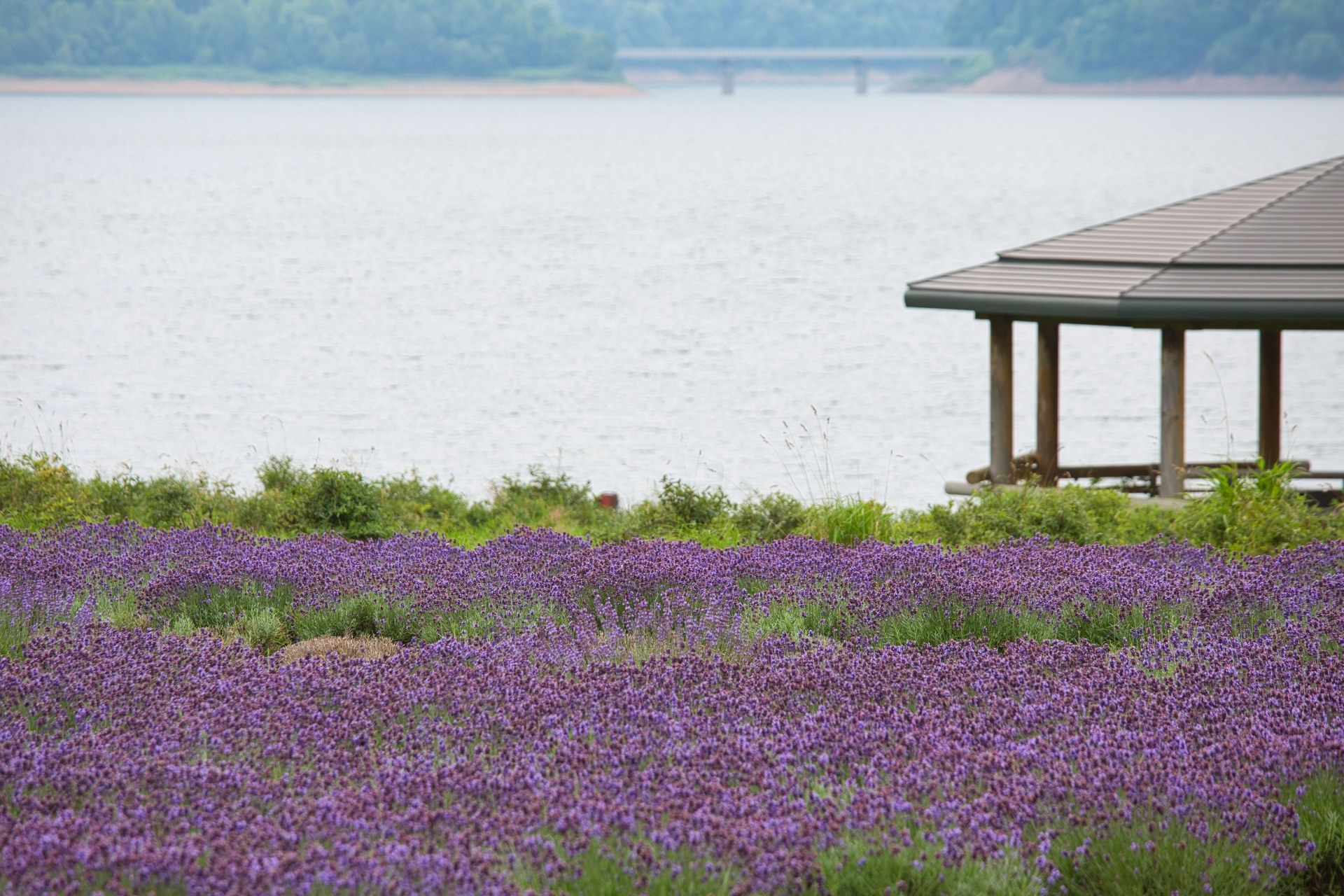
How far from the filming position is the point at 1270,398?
13.5 metres

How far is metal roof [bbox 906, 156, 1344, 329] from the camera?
10219 mm

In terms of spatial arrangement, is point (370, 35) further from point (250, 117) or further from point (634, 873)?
point (634, 873)

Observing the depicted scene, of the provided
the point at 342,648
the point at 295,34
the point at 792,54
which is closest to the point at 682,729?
the point at 342,648

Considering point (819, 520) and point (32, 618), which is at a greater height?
point (32, 618)

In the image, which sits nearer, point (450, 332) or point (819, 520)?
point (819, 520)

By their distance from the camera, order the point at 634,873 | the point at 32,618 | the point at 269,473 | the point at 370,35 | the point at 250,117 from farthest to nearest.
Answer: the point at 250,117 → the point at 370,35 → the point at 269,473 → the point at 32,618 → the point at 634,873

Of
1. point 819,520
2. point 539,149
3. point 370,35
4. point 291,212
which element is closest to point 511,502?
point 819,520

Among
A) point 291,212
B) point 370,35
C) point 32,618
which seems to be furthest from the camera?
point 370,35

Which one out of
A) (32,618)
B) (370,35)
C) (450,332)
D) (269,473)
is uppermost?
(370,35)

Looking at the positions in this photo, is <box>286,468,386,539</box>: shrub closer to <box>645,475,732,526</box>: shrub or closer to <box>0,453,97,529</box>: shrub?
<box>0,453,97,529</box>: shrub

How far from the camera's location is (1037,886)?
3809 millimetres

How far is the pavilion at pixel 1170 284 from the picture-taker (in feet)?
33.7

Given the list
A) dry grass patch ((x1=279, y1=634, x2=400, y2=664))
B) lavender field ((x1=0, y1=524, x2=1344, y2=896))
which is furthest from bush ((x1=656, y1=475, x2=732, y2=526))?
dry grass patch ((x1=279, y1=634, x2=400, y2=664))

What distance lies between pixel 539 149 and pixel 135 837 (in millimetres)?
116738
